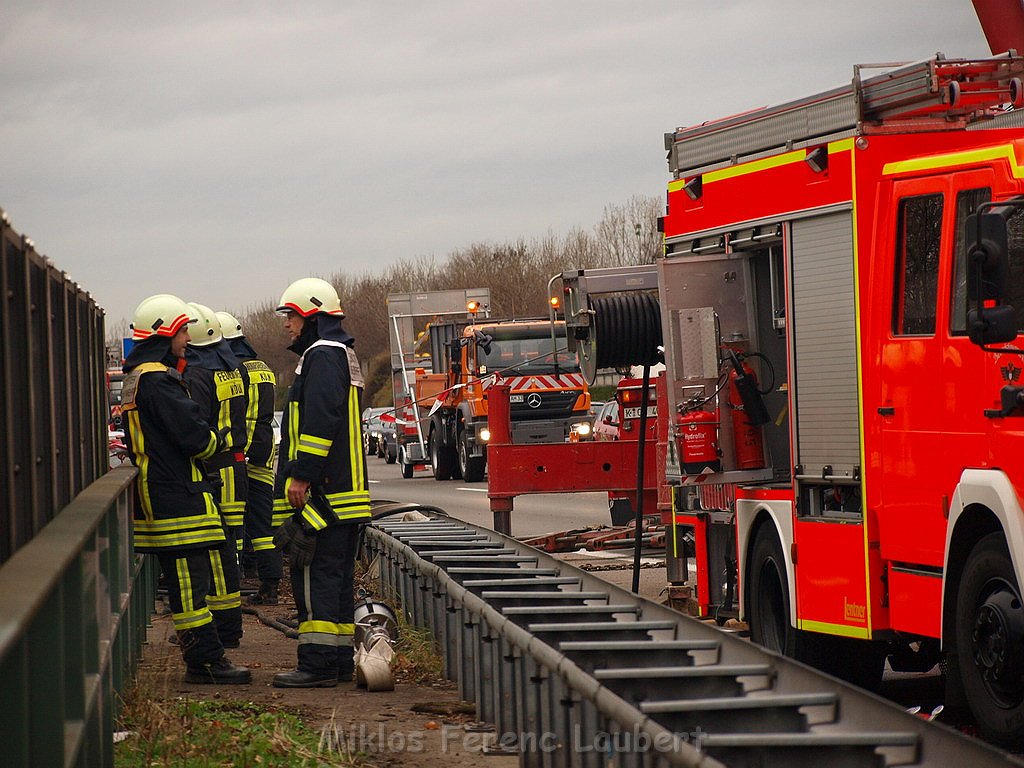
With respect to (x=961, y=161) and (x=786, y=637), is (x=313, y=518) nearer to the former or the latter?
(x=786, y=637)

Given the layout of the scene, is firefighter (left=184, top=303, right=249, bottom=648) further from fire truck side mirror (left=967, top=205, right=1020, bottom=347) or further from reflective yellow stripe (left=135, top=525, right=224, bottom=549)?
fire truck side mirror (left=967, top=205, right=1020, bottom=347)

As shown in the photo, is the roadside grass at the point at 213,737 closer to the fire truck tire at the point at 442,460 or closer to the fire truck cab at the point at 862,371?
the fire truck cab at the point at 862,371

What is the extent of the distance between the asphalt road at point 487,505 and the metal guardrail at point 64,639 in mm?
12795

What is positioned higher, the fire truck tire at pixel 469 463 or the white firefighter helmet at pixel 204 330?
the white firefighter helmet at pixel 204 330

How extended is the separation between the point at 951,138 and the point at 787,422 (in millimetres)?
2046

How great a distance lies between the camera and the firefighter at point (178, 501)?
8.73 meters

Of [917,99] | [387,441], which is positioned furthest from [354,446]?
Result: [387,441]

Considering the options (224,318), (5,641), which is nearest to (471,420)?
(224,318)

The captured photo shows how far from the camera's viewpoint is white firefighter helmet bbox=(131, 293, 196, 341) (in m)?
9.06

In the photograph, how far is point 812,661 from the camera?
8.52 m

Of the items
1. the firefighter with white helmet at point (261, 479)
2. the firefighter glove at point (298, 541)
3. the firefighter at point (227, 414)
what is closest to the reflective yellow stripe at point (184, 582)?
the firefighter glove at point (298, 541)

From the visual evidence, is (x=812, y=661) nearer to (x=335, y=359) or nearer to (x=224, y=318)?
(x=335, y=359)

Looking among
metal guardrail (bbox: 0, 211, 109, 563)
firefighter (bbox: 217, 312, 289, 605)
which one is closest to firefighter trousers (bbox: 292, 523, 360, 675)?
metal guardrail (bbox: 0, 211, 109, 563)

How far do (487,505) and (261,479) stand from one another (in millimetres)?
11491
